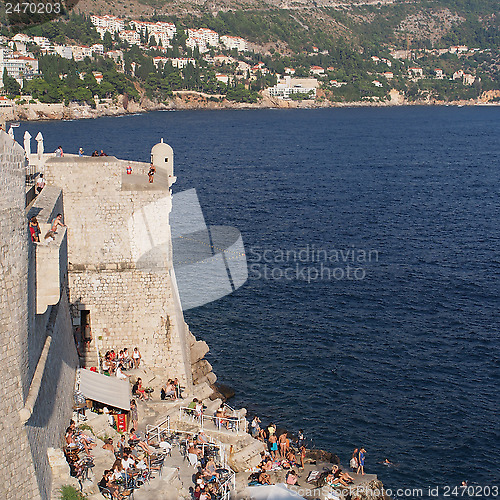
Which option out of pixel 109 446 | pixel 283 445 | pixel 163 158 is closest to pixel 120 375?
pixel 109 446

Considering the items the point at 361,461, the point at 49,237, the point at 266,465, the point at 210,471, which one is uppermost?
the point at 49,237

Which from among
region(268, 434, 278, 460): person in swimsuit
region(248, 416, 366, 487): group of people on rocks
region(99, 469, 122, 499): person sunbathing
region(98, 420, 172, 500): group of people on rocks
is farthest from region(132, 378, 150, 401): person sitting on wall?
region(99, 469, 122, 499): person sunbathing

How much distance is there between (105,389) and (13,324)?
790cm

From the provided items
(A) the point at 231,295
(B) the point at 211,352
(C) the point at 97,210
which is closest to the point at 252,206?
(A) the point at 231,295

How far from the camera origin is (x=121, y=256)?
79.8ft

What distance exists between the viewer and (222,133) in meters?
158

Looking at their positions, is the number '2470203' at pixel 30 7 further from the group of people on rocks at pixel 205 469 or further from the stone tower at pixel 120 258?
the group of people on rocks at pixel 205 469

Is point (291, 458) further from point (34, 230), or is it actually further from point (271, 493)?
point (34, 230)

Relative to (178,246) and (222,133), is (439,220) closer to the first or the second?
(178,246)

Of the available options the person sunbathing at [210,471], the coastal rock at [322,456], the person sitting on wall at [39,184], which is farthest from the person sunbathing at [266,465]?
the person sitting on wall at [39,184]

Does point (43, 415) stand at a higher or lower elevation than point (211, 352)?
higher

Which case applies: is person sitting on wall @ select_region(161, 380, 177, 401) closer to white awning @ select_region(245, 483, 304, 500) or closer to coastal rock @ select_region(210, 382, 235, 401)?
white awning @ select_region(245, 483, 304, 500)

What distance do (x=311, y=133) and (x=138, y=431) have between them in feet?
487

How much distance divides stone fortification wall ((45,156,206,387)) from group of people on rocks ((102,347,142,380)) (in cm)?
23
